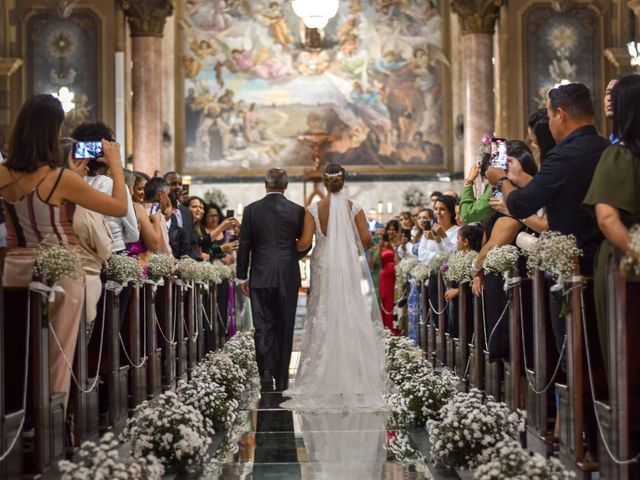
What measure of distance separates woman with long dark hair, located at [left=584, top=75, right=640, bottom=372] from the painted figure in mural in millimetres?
24157

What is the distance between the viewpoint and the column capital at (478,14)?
2492cm

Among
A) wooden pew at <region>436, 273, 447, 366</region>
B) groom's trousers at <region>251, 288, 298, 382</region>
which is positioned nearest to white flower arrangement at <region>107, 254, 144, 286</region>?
groom's trousers at <region>251, 288, 298, 382</region>

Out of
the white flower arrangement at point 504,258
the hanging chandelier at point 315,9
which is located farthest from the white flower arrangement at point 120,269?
the hanging chandelier at point 315,9

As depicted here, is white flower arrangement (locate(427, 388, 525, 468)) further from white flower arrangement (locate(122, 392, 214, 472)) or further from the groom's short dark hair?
the groom's short dark hair

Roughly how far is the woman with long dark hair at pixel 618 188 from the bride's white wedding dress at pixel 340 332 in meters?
4.70

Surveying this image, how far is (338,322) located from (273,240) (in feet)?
4.43

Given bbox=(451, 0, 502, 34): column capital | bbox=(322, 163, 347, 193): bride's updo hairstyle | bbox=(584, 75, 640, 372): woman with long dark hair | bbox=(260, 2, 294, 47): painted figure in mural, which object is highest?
bbox=(260, 2, 294, 47): painted figure in mural

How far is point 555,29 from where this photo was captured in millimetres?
24750

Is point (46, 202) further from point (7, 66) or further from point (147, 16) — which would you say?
point (147, 16)

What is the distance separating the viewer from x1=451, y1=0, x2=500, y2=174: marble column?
2477cm

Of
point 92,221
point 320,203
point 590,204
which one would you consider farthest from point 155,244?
point 590,204

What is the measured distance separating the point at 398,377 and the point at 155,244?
2475 millimetres

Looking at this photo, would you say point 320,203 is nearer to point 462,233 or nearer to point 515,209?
point 462,233

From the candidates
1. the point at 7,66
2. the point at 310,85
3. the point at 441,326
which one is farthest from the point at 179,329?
the point at 310,85
